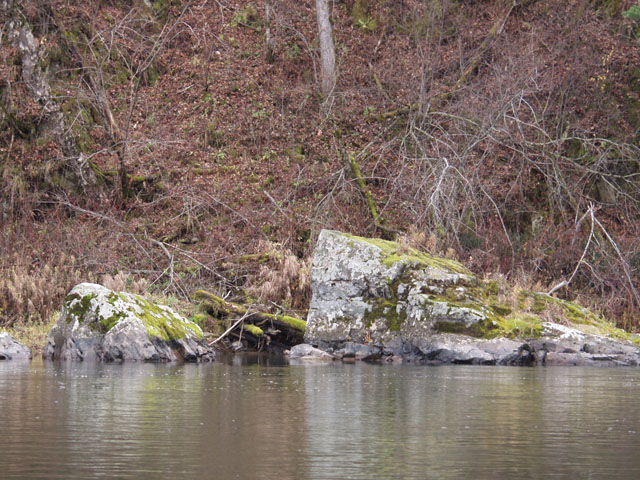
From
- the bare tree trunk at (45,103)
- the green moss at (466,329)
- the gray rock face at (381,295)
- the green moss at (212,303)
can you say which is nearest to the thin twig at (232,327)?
the green moss at (212,303)

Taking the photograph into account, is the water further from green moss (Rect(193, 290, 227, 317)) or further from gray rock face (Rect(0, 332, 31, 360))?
green moss (Rect(193, 290, 227, 317))

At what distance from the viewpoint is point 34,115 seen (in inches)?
1032

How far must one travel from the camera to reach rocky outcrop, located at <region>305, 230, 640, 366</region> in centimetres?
1708

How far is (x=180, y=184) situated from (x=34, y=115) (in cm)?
440

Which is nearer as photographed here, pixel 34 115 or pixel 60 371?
pixel 60 371

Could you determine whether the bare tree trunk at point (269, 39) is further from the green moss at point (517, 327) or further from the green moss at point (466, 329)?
the green moss at point (466, 329)

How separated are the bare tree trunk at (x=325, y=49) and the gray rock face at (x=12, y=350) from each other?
15.4 meters

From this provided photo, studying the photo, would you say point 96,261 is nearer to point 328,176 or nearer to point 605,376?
point 328,176

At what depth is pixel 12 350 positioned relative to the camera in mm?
16891

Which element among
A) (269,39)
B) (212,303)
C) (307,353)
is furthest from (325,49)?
(307,353)

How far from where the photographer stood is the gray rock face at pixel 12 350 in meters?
16.8

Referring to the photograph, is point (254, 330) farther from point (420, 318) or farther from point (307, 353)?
point (420, 318)

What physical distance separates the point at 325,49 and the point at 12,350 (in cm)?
1656

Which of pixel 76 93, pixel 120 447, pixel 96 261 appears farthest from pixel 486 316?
pixel 76 93
